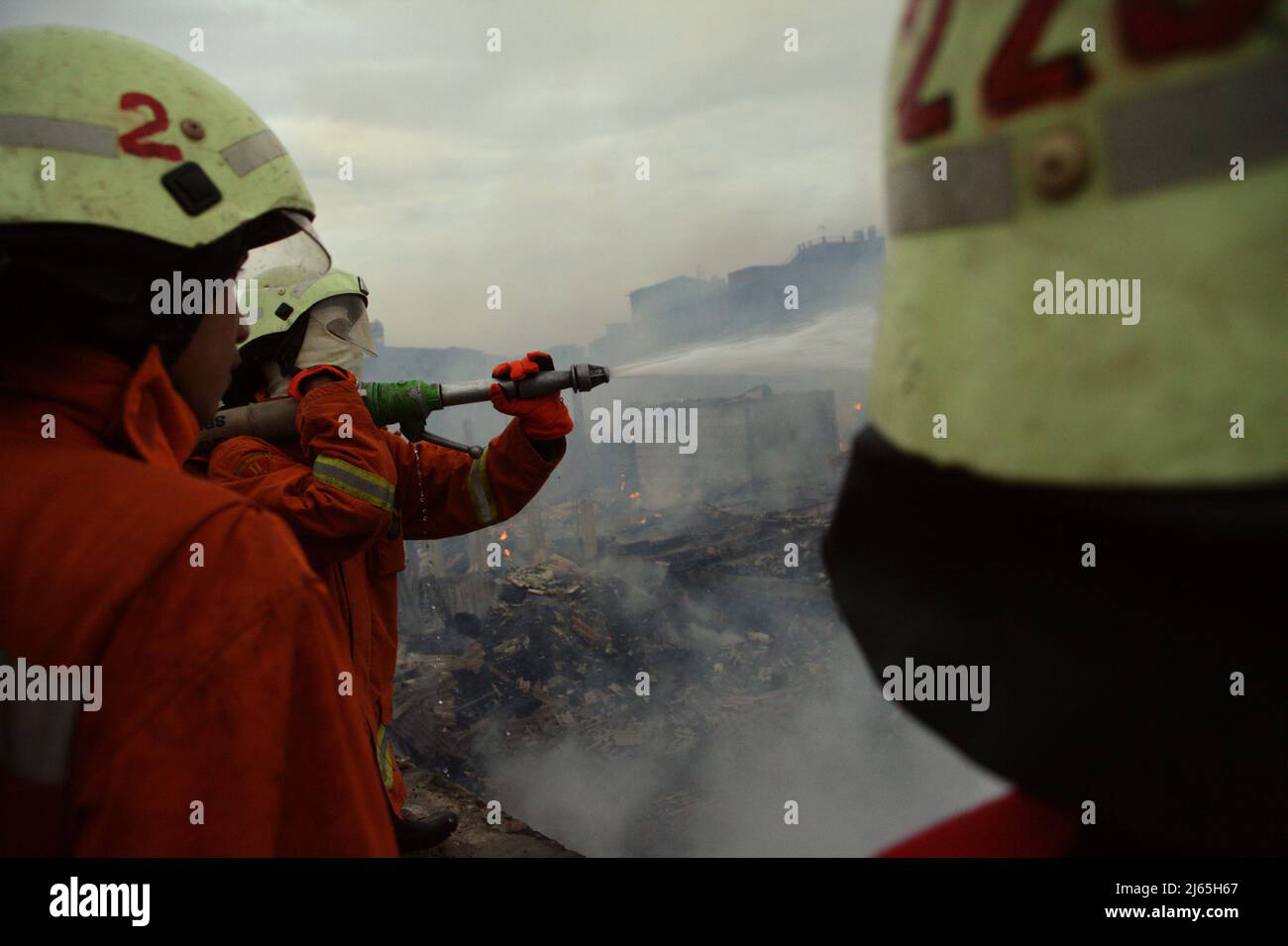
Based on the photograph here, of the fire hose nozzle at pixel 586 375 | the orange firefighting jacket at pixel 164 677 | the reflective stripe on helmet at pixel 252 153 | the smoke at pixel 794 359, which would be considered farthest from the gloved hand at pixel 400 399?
the orange firefighting jacket at pixel 164 677

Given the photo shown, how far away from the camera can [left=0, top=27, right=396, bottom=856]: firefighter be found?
1.25 meters

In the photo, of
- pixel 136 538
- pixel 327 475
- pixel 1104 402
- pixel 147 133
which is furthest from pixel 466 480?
pixel 1104 402

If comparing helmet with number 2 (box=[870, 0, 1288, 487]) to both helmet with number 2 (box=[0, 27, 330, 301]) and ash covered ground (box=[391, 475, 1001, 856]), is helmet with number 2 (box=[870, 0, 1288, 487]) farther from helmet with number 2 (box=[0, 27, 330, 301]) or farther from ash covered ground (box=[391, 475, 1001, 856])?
ash covered ground (box=[391, 475, 1001, 856])

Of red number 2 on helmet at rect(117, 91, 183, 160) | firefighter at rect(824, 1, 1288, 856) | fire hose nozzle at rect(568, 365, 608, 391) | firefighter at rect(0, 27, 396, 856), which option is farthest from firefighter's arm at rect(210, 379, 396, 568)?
firefighter at rect(824, 1, 1288, 856)

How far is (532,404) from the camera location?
3.99 meters

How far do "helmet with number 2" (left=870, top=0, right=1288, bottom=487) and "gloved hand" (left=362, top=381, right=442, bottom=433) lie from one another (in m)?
3.51

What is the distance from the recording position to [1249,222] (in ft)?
2.25

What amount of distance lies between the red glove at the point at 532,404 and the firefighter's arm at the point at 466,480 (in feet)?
0.29

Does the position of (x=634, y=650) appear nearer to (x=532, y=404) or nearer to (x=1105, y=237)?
(x=532, y=404)

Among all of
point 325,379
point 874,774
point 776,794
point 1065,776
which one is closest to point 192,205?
point 1065,776

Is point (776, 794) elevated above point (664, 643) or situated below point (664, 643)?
below

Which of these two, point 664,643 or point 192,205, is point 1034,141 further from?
point 664,643

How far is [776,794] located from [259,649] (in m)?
12.5

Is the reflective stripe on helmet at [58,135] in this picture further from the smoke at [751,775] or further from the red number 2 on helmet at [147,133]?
the smoke at [751,775]
